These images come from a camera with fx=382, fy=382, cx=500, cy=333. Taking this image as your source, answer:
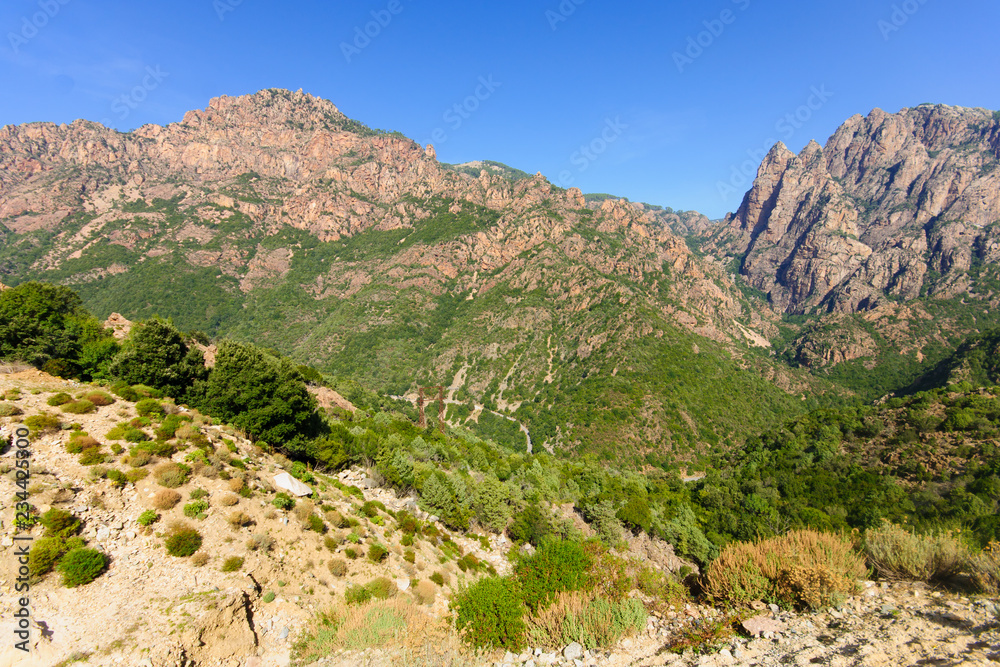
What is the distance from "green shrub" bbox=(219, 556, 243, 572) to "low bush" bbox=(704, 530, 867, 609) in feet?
49.9

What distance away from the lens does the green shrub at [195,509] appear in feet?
45.8

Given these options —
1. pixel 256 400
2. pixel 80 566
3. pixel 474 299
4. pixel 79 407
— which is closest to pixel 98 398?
pixel 79 407

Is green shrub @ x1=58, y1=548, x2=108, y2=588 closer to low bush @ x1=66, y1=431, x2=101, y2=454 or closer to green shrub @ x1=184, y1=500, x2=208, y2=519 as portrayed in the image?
green shrub @ x1=184, y1=500, x2=208, y2=519

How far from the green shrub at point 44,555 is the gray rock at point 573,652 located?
13984 millimetres

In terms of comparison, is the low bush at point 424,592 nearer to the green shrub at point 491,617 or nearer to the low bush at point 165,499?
the green shrub at point 491,617

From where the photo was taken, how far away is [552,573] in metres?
14.4

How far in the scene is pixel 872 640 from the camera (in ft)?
24.7

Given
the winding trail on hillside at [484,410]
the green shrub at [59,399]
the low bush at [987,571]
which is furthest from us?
the winding trail on hillside at [484,410]

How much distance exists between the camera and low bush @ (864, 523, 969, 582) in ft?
31.8

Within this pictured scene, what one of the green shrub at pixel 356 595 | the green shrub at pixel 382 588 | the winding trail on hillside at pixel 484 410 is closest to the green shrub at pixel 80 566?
the green shrub at pixel 356 595

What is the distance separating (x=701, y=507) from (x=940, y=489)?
20.2 metres

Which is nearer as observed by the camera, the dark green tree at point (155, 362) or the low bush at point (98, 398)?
the low bush at point (98, 398)

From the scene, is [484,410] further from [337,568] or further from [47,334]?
[337,568]

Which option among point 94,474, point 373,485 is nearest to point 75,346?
point 94,474
